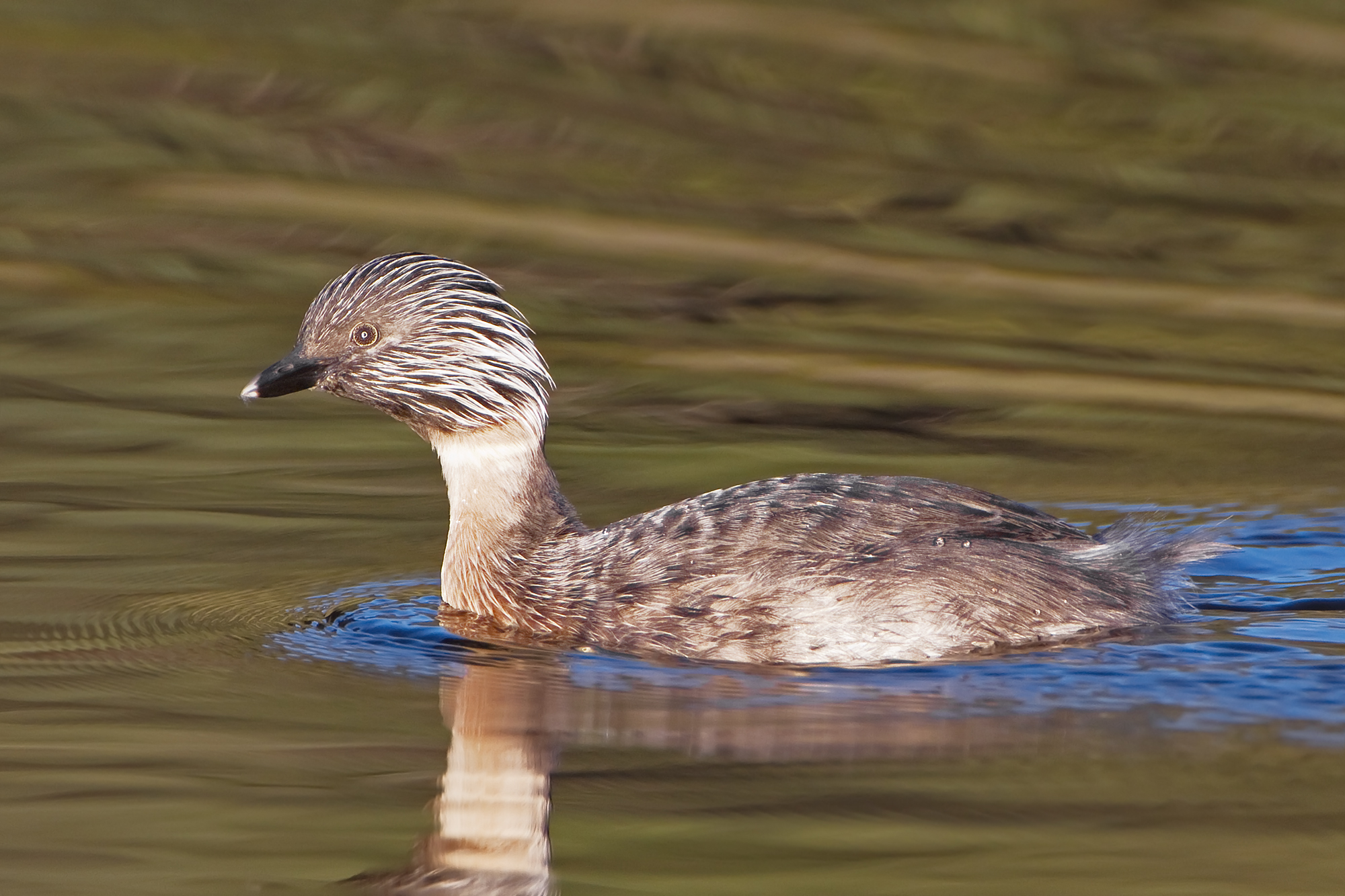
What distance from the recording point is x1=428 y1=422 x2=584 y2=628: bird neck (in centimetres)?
945

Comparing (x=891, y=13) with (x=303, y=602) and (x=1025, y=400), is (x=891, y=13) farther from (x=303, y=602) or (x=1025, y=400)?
(x=303, y=602)

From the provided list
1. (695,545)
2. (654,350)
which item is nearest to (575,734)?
(695,545)

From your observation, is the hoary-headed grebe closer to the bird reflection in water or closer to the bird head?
the bird head

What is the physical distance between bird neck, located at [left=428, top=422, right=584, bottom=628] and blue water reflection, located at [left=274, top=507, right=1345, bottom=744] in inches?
10.7

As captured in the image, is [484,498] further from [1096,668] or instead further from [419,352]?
[1096,668]

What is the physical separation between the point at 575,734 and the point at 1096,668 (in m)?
2.04

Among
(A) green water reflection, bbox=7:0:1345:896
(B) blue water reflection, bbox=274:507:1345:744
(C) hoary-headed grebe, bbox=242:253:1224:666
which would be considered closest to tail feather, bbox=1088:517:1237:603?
(C) hoary-headed grebe, bbox=242:253:1224:666

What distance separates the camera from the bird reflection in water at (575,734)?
21.4 ft

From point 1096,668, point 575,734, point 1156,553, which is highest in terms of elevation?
point 1156,553

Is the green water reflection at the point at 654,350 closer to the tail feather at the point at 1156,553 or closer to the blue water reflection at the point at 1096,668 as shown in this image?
the blue water reflection at the point at 1096,668

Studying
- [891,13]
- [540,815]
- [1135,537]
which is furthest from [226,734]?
[891,13]

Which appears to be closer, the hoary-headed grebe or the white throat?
the hoary-headed grebe

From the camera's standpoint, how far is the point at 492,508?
9539 millimetres

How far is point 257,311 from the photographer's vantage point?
15180mm
